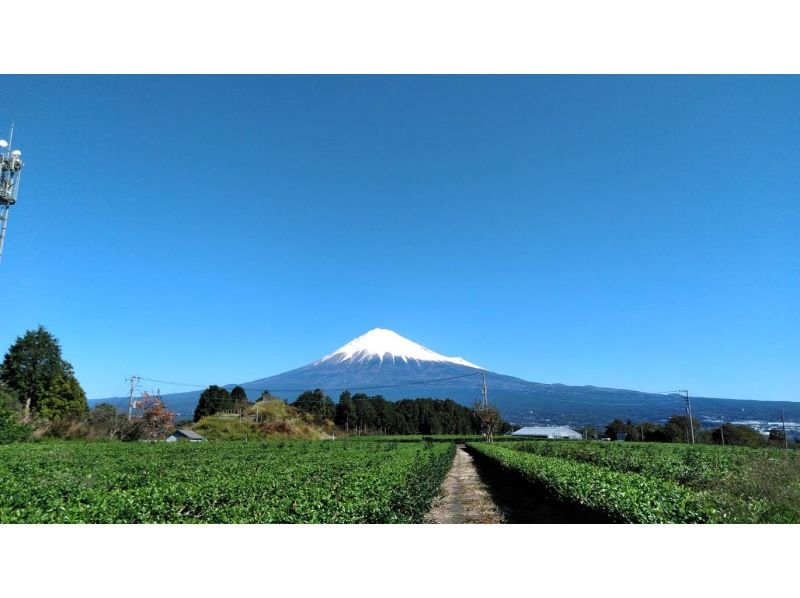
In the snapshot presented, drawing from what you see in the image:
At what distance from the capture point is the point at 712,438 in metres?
40.2

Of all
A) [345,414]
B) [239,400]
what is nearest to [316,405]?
[345,414]

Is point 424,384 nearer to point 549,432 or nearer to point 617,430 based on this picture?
point 549,432

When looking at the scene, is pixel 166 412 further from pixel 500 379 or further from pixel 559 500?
pixel 500 379

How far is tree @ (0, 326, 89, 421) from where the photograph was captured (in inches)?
1330

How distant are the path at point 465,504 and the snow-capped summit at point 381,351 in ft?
367

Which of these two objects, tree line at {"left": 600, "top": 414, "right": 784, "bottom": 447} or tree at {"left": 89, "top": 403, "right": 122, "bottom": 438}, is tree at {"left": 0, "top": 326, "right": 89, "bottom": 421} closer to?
tree at {"left": 89, "top": 403, "right": 122, "bottom": 438}

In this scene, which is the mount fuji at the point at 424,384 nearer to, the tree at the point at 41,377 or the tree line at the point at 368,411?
the tree line at the point at 368,411

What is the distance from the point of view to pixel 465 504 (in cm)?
1227

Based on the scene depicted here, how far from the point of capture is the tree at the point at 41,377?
33781mm
